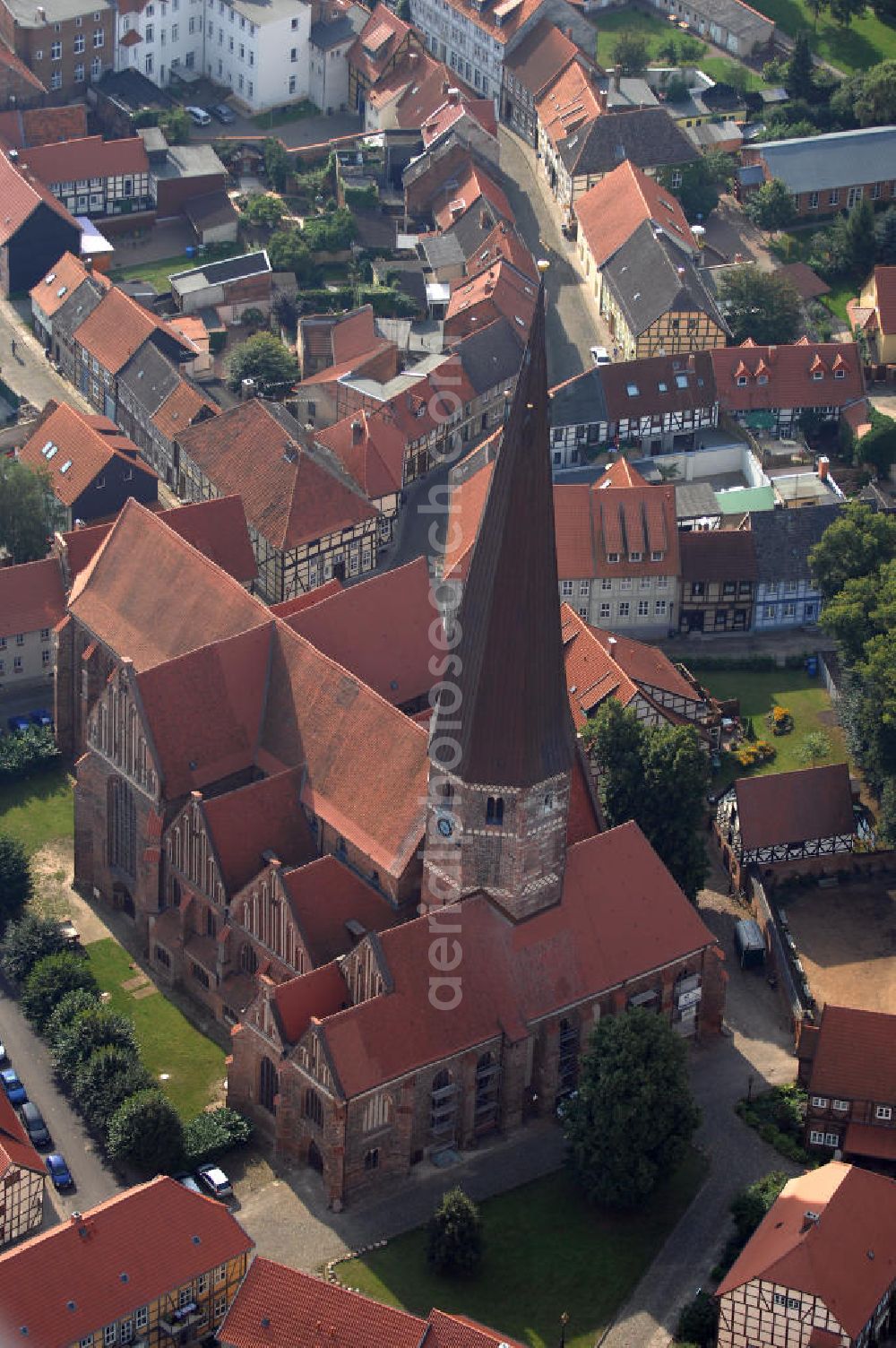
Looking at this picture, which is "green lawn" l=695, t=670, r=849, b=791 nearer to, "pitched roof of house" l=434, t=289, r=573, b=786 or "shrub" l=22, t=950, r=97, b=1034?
"pitched roof of house" l=434, t=289, r=573, b=786

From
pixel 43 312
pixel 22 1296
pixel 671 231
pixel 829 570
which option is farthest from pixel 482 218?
pixel 22 1296

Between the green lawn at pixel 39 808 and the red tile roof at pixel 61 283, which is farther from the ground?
the red tile roof at pixel 61 283

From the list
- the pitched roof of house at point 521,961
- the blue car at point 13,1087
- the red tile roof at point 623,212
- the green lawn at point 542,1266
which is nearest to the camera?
the green lawn at point 542,1266

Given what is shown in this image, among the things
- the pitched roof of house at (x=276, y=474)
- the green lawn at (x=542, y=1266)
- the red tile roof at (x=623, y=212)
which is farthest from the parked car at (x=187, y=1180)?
the red tile roof at (x=623, y=212)

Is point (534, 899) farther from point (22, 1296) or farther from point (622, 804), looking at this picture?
point (22, 1296)

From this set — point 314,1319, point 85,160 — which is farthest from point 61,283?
point 314,1319

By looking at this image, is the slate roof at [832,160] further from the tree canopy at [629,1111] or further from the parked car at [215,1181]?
the parked car at [215,1181]

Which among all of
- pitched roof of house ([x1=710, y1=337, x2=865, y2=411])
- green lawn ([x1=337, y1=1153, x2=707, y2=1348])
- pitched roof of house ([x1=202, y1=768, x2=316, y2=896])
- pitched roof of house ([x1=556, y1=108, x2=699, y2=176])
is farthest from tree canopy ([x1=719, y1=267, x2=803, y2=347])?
green lawn ([x1=337, y1=1153, x2=707, y2=1348])
